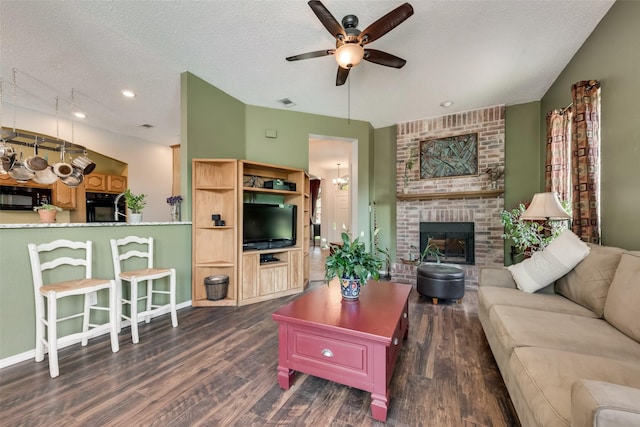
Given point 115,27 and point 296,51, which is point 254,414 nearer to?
point 296,51

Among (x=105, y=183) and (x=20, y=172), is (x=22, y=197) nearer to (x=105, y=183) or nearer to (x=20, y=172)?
(x=105, y=183)

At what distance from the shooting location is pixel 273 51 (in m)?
2.81

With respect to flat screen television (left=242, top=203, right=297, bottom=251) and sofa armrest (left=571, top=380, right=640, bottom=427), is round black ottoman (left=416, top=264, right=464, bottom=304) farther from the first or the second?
sofa armrest (left=571, top=380, right=640, bottom=427)

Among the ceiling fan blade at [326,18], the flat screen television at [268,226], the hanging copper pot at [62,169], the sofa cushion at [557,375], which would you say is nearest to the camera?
the sofa cushion at [557,375]

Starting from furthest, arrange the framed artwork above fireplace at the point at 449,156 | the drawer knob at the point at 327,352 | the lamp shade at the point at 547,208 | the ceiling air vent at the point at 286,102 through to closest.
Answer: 1. the framed artwork above fireplace at the point at 449,156
2. the ceiling air vent at the point at 286,102
3. the lamp shade at the point at 547,208
4. the drawer knob at the point at 327,352

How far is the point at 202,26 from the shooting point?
2451mm

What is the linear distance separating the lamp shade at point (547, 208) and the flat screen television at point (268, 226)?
283cm

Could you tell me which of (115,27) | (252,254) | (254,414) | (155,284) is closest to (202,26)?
(115,27)

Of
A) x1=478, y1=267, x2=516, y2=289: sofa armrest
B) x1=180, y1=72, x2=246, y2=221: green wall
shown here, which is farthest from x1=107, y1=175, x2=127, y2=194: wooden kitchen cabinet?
x1=478, y1=267, x2=516, y2=289: sofa armrest

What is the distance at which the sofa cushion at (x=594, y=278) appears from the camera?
172cm

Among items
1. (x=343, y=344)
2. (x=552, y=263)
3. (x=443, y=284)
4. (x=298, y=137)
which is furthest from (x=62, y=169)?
(x=552, y=263)

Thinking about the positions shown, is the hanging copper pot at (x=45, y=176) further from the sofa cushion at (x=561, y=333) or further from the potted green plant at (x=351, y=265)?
the sofa cushion at (x=561, y=333)

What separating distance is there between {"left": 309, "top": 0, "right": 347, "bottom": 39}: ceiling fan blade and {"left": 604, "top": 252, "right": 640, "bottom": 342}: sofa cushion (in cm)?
248

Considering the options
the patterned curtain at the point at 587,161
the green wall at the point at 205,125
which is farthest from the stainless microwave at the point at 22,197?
the patterned curtain at the point at 587,161
